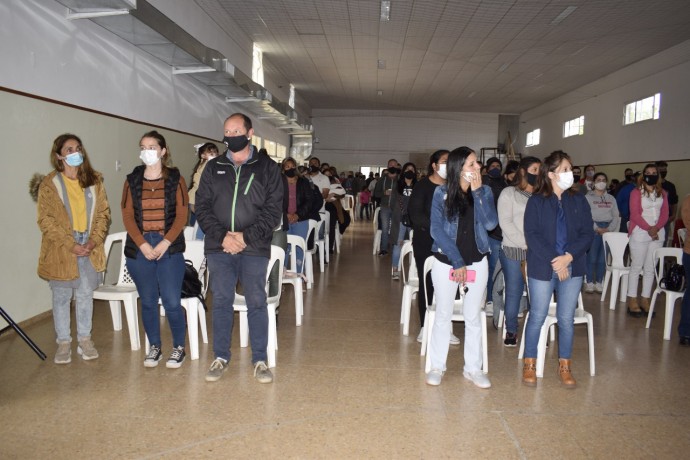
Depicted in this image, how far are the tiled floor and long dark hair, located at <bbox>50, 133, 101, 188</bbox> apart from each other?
124cm

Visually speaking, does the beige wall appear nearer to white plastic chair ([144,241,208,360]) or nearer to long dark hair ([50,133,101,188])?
long dark hair ([50,133,101,188])

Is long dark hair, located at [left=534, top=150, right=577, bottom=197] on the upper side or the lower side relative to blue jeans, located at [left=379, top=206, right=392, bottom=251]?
upper

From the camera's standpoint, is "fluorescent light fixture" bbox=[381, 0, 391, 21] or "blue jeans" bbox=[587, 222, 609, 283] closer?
"blue jeans" bbox=[587, 222, 609, 283]

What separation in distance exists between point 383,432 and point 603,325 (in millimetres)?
3272

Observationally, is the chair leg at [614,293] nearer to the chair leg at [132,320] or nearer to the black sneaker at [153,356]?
the black sneaker at [153,356]

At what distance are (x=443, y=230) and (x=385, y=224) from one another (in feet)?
18.4

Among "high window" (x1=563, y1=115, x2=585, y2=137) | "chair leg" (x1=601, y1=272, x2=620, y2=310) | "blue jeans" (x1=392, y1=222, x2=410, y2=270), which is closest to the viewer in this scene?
"chair leg" (x1=601, y1=272, x2=620, y2=310)

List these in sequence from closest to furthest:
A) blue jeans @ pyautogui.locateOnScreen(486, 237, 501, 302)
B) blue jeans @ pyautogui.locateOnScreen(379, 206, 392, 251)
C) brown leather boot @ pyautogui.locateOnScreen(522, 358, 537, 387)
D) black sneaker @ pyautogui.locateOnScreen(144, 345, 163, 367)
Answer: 1. brown leather boot @ pyautogui.locateOnScreen(522, 358, 537, 387)
2. black sneaker @ pyautogui.locateOnScreen(144, 345, 163, 367)
3. blue jeans @ pyautogui.locateOnScreen(486, 237, 501, 302)
4. blue jeans @ pyautogui.locateOnScreen(379, 206, 392, 251)

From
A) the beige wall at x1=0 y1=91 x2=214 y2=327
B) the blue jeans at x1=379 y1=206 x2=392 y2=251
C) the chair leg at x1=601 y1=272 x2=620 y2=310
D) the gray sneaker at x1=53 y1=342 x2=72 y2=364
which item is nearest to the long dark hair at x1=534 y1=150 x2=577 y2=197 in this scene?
the chair leg at x1=601 y1=272 x2=620 y2=310

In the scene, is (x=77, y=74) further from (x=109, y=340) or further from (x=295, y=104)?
(x=295, y=104)

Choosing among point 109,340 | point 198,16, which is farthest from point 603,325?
point 198,16

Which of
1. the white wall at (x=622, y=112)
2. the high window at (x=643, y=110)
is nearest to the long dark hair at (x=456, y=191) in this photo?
the white wall at (x=622, y=112)

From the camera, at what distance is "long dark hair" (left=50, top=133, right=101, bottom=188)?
3758 millimetres

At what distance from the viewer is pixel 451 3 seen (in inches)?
355
